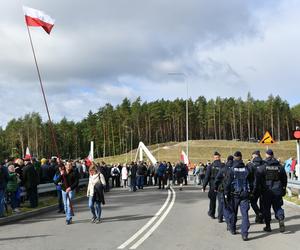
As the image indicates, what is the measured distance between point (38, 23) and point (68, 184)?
5751 millimetres

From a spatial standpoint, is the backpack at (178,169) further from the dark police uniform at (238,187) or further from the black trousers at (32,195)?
the dark police uniform at (238,187)

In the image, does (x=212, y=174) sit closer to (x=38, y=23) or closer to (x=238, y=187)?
(x=238, y=187)

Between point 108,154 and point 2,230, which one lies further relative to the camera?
point 108,154

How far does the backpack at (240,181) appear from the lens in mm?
9930

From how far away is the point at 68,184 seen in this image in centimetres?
1338

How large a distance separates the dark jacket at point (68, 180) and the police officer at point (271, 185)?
5.57m

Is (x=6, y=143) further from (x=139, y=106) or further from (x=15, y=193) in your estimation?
(x=15, y=193)

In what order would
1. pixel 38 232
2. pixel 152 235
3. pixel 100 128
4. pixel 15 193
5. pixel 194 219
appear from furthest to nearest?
pixel 100 128 → pixel 15 193 → pixel 194 219 → pixel 38 232 → pixel 152 235

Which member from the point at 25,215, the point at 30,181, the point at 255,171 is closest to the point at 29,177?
the point at 30,181

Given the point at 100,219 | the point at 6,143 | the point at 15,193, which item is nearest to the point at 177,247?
the point at 100,219

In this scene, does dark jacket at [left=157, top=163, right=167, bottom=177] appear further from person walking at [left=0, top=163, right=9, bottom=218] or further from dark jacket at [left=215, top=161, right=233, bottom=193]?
dark jacket at [left=215, top=161, right=233, bottom=193]

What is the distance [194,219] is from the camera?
43.9 feet

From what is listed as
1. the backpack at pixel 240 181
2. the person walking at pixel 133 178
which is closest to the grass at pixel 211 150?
the person walking at pixel 133 178

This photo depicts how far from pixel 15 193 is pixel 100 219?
11.5 feet
